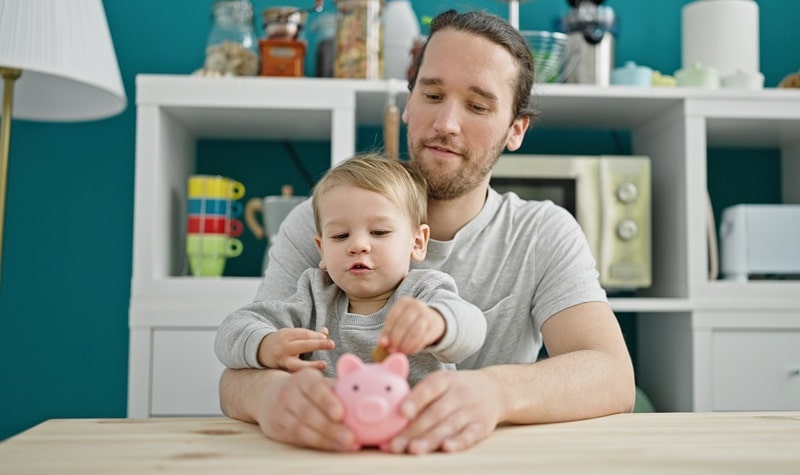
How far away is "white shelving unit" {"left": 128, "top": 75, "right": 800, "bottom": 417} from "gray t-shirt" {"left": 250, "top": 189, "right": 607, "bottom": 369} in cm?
62

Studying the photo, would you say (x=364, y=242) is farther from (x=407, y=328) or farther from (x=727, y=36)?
(x=727, y=36)

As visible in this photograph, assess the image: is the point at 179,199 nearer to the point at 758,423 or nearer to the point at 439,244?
the point at 439,244

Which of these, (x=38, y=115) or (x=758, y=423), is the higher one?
(x=38, y=115)

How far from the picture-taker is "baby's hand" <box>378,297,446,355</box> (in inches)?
35.0

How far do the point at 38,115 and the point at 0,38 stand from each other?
16.5 inches

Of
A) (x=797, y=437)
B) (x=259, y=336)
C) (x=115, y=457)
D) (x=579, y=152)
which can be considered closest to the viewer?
(x=115, y=457)

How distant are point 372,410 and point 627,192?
154cm

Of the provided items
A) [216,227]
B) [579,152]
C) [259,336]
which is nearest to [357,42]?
[216,227]

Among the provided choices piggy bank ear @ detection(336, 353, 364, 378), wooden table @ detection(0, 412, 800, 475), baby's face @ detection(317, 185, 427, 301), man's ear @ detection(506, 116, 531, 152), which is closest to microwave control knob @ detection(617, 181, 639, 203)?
man's ear @ detection(506, 116, 531, 152)

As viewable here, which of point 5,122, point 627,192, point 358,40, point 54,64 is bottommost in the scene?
point 627,192

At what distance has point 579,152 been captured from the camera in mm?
2533

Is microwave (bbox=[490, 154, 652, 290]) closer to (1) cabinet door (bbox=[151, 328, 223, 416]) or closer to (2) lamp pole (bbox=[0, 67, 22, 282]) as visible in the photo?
(1) cabinet door (bbox=[151, 328, 223, 416])

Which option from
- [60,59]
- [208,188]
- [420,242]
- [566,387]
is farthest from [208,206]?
[566,387]

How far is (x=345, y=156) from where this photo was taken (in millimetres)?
2076
